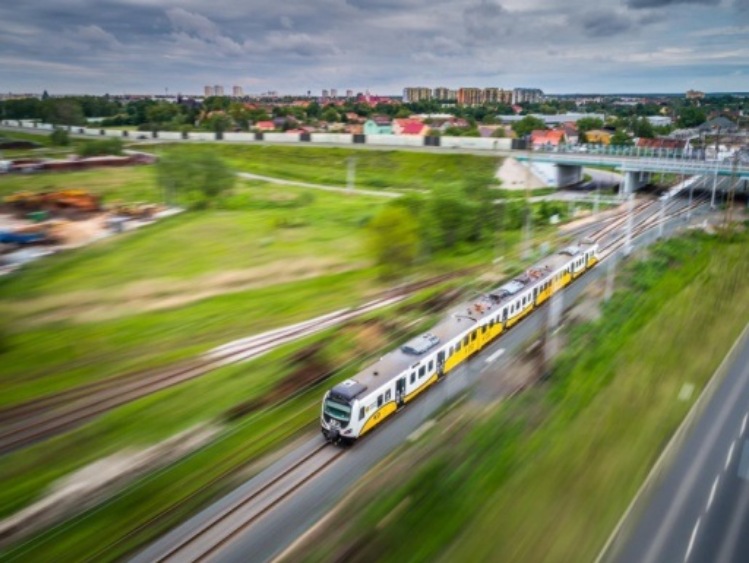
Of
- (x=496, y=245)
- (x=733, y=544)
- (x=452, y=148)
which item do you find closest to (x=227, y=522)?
(x=733, y=544)

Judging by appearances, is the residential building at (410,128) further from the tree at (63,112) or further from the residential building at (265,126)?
the tree at (63,112)

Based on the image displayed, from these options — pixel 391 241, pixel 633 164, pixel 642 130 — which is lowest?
pixel 391 241

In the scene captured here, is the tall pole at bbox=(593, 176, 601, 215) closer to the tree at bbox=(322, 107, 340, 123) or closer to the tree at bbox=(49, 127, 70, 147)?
the tree at bbox=(49, 127, 70, 147)

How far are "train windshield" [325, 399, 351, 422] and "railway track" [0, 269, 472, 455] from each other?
372cm

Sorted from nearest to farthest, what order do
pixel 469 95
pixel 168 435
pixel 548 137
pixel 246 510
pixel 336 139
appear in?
pixel 246 510 < pixel 168 435 < pixel 336 139 < pixel 548 137 < pixel 469 95

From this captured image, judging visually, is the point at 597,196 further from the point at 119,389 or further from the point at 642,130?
the point at 119,389

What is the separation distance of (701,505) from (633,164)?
29.1m

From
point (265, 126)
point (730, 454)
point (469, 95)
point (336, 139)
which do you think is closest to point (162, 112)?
point (265, 126)

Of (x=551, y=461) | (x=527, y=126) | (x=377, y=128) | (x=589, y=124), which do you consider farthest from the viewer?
(x=589, y=124)

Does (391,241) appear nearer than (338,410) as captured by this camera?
No

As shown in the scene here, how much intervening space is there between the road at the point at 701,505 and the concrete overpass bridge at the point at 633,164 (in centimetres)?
2469

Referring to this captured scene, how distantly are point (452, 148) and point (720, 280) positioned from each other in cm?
2135

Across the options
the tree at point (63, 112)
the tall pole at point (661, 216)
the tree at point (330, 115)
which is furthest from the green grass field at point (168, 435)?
the tree at point (330, 115)

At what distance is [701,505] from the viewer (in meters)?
8.23
